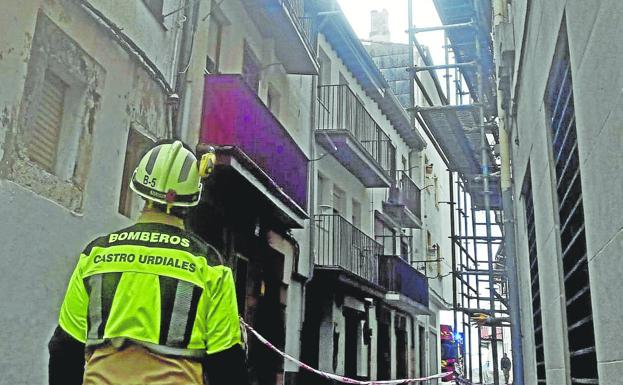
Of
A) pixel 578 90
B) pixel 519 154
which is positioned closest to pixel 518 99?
pixel 519 154

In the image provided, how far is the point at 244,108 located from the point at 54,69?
302cm

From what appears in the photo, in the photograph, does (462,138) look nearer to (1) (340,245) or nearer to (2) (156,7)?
(1) (340,245)

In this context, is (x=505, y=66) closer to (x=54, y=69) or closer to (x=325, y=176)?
(x=54, y=69)

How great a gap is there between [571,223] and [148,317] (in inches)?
114

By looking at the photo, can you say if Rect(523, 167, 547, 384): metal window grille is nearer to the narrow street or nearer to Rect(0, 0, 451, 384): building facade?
the narrow street

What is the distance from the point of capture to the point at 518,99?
6.95 meters

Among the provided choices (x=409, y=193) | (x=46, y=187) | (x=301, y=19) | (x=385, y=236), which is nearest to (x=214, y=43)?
(x=301, y=19)

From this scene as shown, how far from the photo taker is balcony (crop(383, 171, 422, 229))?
64.5ft

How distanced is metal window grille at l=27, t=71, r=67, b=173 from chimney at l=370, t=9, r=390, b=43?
2304cm

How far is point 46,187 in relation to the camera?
522 centimetres

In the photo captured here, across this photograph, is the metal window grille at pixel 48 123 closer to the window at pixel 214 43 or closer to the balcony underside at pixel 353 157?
the window at pixel 214 43

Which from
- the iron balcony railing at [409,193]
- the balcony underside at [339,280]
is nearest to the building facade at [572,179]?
the balcony underside at [339,280]

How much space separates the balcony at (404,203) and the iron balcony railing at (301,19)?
6796 mm

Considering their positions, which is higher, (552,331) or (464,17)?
(464,17)
